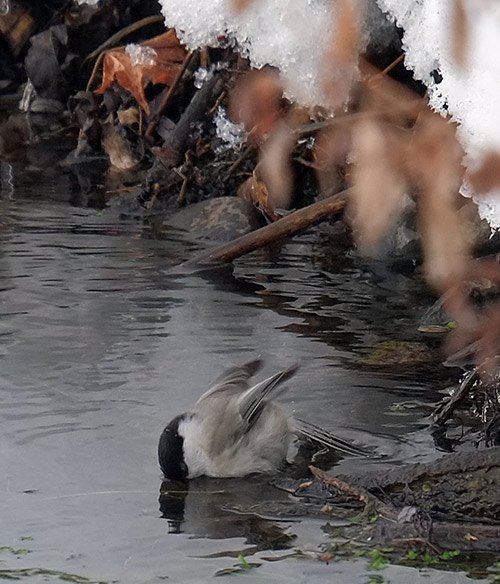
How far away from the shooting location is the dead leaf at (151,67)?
31.6 feet

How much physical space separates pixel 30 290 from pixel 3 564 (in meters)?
3.34

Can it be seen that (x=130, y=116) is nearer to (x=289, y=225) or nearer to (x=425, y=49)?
(x=289, y=225)

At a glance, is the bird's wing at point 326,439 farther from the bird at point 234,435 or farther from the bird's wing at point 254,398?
the bird's wing at point 254,398

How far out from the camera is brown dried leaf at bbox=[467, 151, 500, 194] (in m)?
1.77

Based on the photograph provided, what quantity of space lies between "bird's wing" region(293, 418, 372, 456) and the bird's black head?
0.51m

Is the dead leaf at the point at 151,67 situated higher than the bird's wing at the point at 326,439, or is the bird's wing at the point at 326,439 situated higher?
the dead leaf at the point at 151,67

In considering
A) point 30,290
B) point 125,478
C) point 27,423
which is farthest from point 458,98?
point 30,290

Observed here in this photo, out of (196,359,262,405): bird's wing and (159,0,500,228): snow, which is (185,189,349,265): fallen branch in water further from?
(159,0,500,228): snow

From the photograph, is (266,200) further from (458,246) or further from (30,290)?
(458,246)

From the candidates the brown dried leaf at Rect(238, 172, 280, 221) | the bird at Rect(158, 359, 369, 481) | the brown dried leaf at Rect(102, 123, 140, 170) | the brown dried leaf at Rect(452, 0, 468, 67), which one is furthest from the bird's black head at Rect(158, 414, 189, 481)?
the brown dried leaf at Rect(102, 123, 140, 170)

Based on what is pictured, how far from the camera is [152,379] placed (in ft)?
17.5

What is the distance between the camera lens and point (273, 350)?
5.75m

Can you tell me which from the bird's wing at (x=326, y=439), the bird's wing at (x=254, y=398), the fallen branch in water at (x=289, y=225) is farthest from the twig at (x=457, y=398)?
the fallen branch in water at (x=289, y=225)

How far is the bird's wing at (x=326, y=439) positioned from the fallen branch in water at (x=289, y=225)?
205 centimetres
